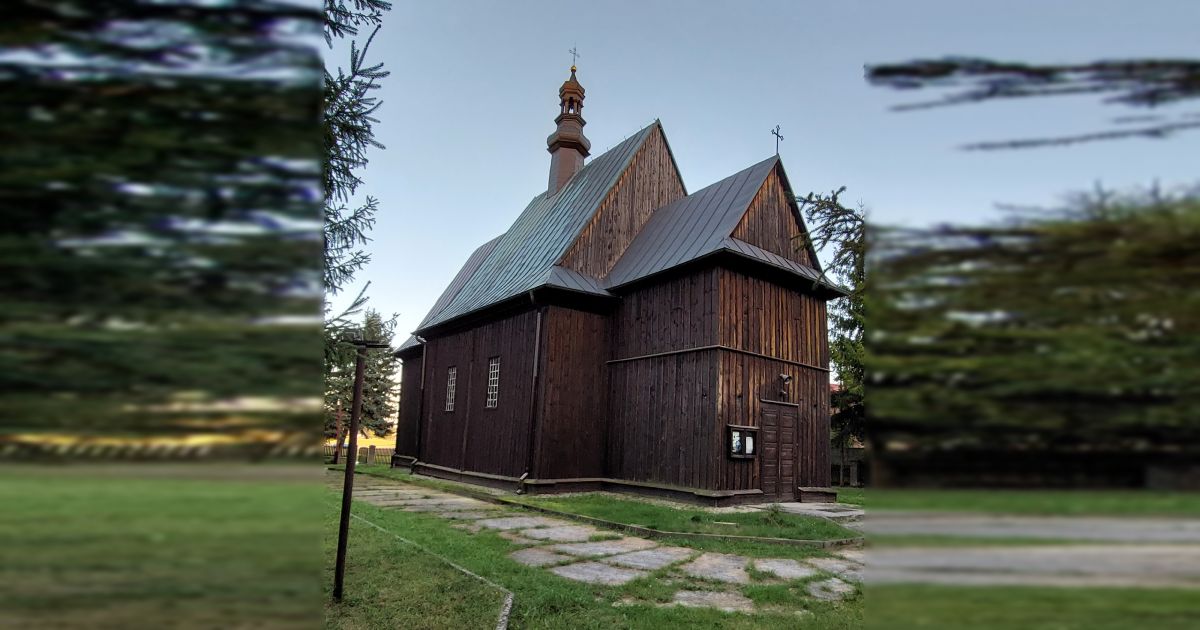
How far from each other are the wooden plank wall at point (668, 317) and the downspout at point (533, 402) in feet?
5.58

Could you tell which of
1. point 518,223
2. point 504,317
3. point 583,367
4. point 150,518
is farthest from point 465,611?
point 518,223

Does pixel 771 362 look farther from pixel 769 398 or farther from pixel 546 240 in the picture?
pixel 546 240

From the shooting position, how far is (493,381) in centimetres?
1544

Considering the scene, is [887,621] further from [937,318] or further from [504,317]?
[504,317]

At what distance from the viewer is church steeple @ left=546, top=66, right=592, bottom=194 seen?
20.9m

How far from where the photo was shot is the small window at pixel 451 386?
57.2 feet

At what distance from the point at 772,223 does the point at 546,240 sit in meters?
5.74

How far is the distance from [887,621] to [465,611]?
362cm

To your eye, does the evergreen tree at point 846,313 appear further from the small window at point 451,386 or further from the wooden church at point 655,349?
the small window at point 451,386

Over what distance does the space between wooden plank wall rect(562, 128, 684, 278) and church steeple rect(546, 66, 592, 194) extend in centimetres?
497

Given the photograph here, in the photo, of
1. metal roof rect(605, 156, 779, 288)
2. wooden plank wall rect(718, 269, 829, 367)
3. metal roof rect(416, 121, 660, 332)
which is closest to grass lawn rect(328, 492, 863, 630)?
wooden plank wall rect(718, 269, 829, 367)

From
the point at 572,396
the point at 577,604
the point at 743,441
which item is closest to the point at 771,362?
the point at 743,441

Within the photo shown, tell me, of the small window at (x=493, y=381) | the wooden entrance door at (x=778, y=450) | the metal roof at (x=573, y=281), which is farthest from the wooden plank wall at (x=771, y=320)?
the small window at (x=493, y=381)

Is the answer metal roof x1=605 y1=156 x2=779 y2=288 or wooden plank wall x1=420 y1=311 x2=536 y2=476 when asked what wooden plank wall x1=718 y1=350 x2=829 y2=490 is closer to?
metal roof x1=605 y1=156 x2=779 y2=288
